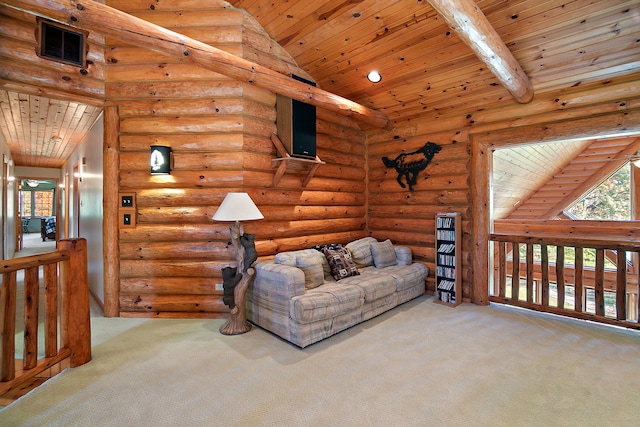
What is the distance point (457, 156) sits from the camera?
4.19m

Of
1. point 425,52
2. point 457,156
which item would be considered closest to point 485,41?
point 425,52

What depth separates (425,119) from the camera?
4.47 meters

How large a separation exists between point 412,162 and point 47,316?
4.56m

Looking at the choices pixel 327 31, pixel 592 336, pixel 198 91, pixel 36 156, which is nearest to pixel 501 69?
pixel 327 31

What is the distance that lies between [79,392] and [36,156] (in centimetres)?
842

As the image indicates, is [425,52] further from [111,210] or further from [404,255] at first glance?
[111,210]

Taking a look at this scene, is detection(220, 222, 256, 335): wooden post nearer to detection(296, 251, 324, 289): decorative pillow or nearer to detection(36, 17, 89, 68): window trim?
detection(296, 251, 324, 289): decorative pillow

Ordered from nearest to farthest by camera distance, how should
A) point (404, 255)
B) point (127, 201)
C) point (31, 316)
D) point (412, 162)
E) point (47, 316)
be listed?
point (31, 316), point (47, 316), point (127, 201), point (404, 255), point (412, 162)

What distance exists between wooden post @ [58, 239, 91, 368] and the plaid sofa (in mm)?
1491

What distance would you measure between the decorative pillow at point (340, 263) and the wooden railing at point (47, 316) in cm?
246

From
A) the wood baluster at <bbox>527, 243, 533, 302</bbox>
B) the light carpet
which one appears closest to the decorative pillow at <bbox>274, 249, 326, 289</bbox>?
the light carpet

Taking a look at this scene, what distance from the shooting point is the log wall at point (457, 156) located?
3.22 m

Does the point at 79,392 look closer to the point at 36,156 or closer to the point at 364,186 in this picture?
the point at 364,186

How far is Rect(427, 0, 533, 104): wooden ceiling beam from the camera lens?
7.41 feet
